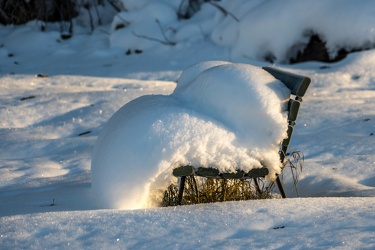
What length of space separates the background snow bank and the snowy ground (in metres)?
0.20

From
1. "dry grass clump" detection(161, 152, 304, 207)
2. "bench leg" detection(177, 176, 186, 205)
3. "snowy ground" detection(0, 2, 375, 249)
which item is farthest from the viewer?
"dry grass clump" detection(161, 152, 304, 207)

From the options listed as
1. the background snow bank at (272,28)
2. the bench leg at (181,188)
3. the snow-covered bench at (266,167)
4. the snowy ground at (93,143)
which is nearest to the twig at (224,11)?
the background snow bank at (272,28)

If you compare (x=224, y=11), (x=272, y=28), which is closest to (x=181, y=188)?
(x=272, y=28)

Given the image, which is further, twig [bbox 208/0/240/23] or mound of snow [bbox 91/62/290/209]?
twig [bbox 208/0/240/23]

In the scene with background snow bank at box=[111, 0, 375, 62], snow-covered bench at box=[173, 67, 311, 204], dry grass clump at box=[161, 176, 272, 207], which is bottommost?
dry grass clump at box=[161, 176, 272, 207]

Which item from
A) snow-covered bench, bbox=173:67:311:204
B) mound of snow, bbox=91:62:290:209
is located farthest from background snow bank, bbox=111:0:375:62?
mound of snow, bbox=91:62:290:209

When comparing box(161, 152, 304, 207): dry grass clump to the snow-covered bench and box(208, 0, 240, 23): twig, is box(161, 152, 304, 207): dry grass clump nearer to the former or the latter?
the snow-covered bench

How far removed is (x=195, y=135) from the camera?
144 inches

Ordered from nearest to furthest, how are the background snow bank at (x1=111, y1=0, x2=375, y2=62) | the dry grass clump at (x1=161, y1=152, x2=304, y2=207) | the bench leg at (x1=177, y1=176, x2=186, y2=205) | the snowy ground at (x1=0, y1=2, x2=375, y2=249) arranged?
the snowy ground at (x1=0, y1=2, x2=375, y2=249)
the bench leg at (x1=177, y1=176, x2=186, y2=205)
the dry grass clump at (x1=161, y1=152, x2=304, y2=207)
the background snow bank at (x1=111, y1=0, x2=375, y2=62)

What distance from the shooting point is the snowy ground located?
3.20 metres

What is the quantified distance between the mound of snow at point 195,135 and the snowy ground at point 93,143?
19 cm

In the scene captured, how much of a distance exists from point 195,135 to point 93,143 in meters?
2.40

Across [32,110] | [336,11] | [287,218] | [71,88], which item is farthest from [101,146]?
[336,11]

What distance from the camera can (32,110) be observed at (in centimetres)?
702
